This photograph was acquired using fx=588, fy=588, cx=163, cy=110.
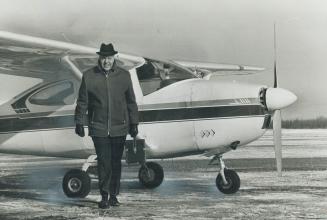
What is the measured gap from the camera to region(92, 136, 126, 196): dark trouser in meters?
6.82

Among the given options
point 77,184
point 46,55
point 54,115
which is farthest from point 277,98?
point 46,55

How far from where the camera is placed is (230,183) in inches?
321

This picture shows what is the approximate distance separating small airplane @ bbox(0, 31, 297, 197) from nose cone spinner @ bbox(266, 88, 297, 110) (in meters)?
0.01

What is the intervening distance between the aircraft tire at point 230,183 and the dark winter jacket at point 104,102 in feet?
6.67

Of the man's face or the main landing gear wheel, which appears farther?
the main landing gear wheel

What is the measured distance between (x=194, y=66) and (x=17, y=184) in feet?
14.6

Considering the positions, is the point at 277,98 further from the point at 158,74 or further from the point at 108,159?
the point at 108,159

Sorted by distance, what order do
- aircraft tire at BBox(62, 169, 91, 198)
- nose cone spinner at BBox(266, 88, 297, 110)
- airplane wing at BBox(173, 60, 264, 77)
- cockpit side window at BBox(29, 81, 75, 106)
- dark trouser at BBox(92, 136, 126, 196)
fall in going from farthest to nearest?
airplane wing at BBox(173, 60, 264, 77), cockpit side window at BBox(29, 81, 75, 106), aircraft tire at BBox(62, 169, 91, 198), nose cone spinner at BBox(266, 88, 297, 110), dark trouser at BBox(92, 136, 126, 196)

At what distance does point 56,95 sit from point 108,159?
2.21m

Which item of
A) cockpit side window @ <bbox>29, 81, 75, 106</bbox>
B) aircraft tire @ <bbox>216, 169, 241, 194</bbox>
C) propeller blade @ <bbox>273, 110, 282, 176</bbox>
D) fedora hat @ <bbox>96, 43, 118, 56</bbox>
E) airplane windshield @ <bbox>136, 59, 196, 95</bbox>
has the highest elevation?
fedora hat @ <bbox>96, 43, 118, 56</bbox>

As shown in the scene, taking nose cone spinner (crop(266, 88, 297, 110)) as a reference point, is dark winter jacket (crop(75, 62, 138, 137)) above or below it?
above

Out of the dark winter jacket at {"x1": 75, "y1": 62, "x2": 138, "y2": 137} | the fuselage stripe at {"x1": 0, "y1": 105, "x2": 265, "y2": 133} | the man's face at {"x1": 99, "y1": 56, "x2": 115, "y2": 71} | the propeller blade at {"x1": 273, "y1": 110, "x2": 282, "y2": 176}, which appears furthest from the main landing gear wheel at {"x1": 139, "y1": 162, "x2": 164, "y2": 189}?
the man's face at {"x1": 99, "y1": 56, "x2": 115, "y2": 71}

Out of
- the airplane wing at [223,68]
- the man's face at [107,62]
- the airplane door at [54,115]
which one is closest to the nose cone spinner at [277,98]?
the man's face at [107,62]

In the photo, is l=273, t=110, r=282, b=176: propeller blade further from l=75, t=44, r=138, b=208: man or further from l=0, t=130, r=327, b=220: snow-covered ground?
l=75, t=44, r=138, b=208: man
